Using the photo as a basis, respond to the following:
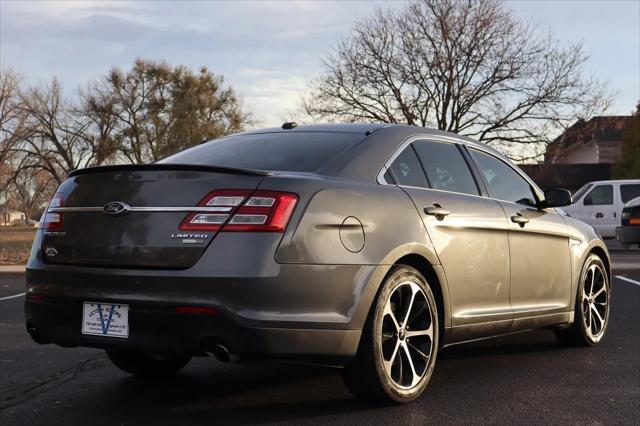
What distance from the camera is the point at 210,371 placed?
5.38m

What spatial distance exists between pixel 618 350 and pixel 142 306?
3962mm

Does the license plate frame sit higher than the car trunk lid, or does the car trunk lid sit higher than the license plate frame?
the car trunk lid

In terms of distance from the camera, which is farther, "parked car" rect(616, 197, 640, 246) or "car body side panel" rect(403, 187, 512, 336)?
"parked car" rect(616, 197, 640, 246)

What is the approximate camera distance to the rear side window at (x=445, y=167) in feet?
16.2

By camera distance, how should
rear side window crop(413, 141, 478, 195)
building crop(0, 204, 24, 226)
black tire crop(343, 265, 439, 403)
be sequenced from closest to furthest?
black tire crop(343, 265, 439, 403) → rear side window crop(413, 141, 478, 195) → building crop(0, 204, 24, 226)

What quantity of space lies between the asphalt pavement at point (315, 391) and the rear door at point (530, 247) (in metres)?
0.42

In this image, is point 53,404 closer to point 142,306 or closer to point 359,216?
point 142,306

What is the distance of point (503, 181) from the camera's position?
18.8 feet

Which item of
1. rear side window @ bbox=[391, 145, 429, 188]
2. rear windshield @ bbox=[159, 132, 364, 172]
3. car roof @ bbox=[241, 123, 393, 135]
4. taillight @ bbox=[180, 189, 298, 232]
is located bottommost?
taillight @ bbox=[180, 189, 298, 232]

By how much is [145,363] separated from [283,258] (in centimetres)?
180

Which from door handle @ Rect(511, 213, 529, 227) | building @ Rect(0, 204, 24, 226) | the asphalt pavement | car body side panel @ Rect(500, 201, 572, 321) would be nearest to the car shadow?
the asphalt pavement

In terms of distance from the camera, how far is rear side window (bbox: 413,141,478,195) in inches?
195

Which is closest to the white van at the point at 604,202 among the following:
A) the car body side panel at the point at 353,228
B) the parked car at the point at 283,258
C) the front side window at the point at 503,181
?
the front side window at the point at 503,181

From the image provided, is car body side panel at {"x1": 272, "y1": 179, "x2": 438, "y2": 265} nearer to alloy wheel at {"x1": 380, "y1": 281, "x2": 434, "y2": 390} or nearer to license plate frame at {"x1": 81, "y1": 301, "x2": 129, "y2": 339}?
alloy wheel at {"x1": 380, "y1": 281, "x2": 434, "y2": 390}
